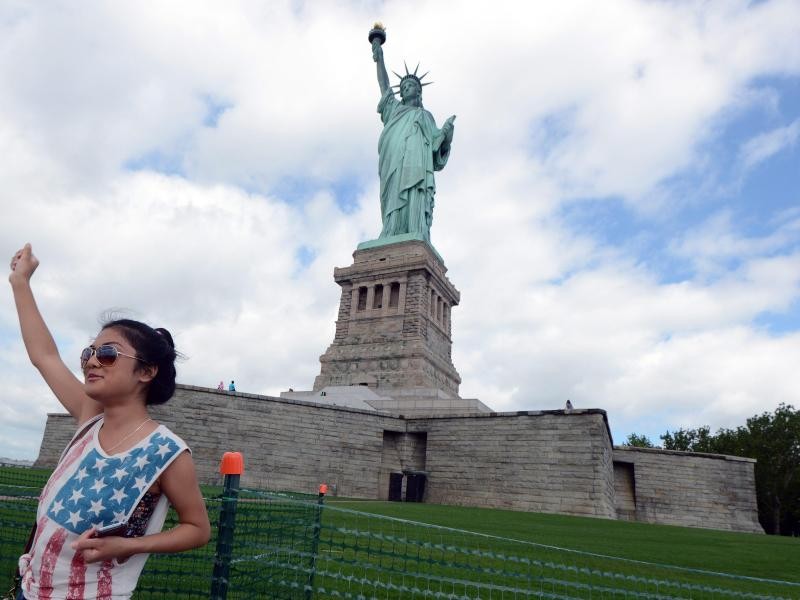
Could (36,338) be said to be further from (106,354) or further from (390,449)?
(390,449)

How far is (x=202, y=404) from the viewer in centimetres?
2180

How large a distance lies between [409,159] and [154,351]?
35.9 metres

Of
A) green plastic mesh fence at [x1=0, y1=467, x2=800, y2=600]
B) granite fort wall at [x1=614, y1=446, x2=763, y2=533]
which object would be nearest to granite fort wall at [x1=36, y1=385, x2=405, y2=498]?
granite fort wall at [x1=614, y1=446, x2=763, y2=533]

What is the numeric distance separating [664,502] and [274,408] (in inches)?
625

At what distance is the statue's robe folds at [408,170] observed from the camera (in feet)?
121

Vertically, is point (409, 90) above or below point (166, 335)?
above

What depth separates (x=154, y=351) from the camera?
8.08 ft

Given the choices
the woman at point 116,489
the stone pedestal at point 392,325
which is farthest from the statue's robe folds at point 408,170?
the woman at point 116,489

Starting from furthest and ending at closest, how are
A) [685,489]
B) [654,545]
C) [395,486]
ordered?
1. [685,489]
2. [395,486]
3. [654,545]

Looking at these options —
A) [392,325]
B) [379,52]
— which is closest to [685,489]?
[392,325]

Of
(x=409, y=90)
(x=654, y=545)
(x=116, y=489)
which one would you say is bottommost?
(x=654, y=545)

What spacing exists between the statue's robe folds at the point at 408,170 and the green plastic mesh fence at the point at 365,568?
91.0ft

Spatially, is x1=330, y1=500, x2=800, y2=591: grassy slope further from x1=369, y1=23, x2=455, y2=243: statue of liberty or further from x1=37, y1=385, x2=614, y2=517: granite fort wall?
x1=369, y1=23, x2=455, y2=243: statue of liberty

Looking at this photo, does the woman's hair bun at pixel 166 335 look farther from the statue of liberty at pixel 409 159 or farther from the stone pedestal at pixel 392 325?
the statue of liberty at pixel 409 159
